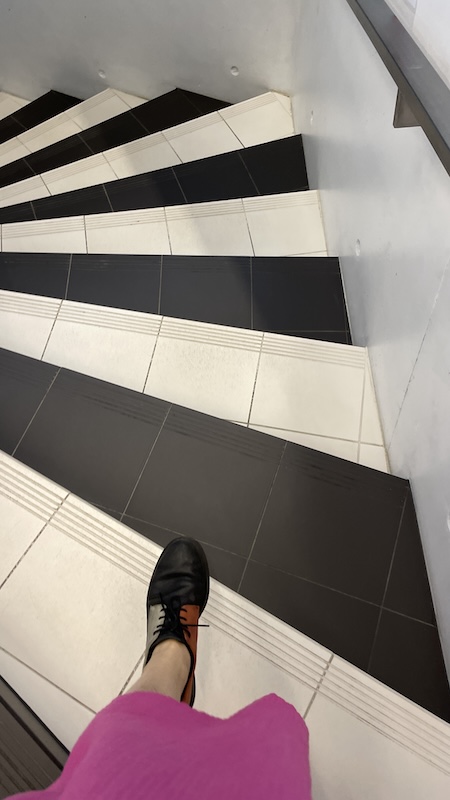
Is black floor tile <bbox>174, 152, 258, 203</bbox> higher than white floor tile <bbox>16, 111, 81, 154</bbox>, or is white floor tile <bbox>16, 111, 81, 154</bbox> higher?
white floor tile <bbox>16, 111, 81, 154</bbox>

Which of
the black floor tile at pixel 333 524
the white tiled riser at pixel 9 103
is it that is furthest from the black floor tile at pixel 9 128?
the black floor tile at pixel 333 524

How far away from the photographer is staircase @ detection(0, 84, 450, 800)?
1.18 metres

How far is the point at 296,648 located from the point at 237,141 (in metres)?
3.09

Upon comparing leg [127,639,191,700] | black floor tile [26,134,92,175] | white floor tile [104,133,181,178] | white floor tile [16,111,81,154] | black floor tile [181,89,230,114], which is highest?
black floor tile [181,89,230,114]

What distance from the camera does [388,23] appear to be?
43.1 inches

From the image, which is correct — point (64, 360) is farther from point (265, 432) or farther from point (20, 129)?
point (20, 129)

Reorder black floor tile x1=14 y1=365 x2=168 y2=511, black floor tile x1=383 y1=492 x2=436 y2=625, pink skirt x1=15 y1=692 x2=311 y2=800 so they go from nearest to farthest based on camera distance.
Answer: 1. pink skirt x1=15 y1=692 x2=311 y2=800
2. black floor tile x1=383 y1=492 x2=436 y2=625
3. black floor tile x1=14 y1=365 x2=168 y2=511

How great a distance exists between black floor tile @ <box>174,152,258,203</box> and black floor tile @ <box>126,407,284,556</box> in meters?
1.60

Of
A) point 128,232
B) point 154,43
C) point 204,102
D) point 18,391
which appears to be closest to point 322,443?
point 18,391

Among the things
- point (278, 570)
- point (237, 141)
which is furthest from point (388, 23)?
point (237, 141)

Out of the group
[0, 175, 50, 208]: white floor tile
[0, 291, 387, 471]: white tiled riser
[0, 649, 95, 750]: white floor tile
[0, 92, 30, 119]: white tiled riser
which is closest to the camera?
[0, 649, 95, 750]: white floor tile

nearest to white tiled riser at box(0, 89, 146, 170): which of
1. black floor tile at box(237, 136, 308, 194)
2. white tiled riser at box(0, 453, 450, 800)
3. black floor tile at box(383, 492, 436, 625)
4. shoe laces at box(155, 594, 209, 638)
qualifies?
black floor tile at box(237, 136, 308, 194)

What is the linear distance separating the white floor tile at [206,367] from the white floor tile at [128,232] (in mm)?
694

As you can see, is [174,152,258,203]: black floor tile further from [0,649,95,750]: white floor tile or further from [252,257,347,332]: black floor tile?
[0,649,95,750]: white floor tile
